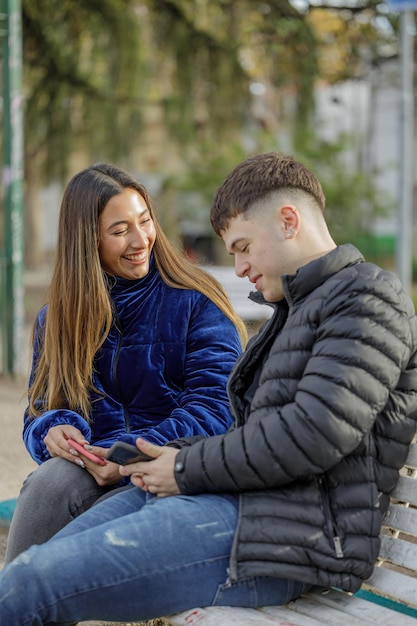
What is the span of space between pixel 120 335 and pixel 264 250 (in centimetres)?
91

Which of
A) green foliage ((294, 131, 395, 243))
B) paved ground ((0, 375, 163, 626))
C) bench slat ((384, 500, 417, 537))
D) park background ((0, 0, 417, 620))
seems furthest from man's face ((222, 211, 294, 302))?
green foliage ((294, 131, 395, 243))

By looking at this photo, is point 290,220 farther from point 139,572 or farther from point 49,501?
point 49,501

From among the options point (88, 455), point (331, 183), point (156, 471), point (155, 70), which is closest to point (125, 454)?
point (156, 471)

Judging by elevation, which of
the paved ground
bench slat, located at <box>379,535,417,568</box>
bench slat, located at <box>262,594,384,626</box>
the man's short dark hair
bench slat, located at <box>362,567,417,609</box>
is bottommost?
the paved ground

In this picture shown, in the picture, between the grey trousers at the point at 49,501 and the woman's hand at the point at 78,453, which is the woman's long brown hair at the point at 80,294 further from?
the grey trousers at the point at 49,501

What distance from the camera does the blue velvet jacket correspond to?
322 centimetres

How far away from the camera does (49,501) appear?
2980mm

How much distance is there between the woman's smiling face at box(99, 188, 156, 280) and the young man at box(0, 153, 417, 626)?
34.6 inches

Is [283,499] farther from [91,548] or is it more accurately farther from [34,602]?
[34,602]

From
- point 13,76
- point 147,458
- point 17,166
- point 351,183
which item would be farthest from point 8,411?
point 351,183

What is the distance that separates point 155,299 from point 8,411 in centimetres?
434

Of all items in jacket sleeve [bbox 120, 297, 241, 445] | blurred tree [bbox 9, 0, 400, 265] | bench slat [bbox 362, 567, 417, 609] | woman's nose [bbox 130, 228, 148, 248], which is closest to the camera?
bench slat [bbox 362, 567, 417, 609]

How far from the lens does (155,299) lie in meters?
3.38

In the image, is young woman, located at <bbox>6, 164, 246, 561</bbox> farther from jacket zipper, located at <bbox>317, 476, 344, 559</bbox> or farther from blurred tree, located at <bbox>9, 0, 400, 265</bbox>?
blurred tree, located at <bbox>9, 0, 400, 265</bbox>
